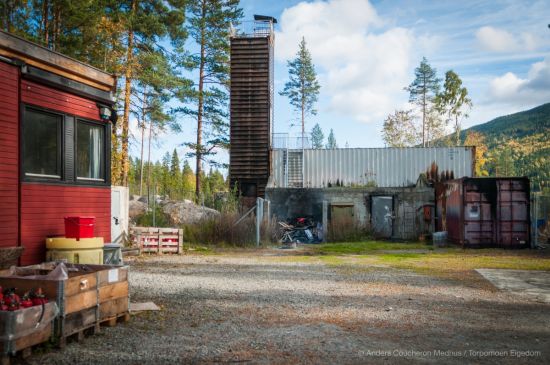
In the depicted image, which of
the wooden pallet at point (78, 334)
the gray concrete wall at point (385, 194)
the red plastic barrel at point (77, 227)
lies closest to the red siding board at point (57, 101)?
the red plastic barrel at point (77, 227)

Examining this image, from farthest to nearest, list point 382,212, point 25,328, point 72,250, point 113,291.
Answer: point 382,212 → point 72,250 → point 113,291 → point 25,328

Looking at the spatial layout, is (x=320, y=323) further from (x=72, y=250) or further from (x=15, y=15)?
(x=15, y=15)

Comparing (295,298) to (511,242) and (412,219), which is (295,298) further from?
(412,219)

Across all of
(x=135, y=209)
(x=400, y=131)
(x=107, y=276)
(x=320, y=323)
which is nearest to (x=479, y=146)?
(x=400, y=131)

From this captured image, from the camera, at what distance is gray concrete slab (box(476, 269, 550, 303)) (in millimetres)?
9550

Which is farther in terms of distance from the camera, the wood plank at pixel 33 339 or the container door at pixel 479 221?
the container door at pixel 479 221

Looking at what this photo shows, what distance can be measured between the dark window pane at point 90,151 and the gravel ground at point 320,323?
233cm

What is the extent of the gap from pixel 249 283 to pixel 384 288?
9.06ft

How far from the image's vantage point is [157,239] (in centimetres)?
1717

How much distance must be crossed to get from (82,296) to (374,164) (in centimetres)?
2315

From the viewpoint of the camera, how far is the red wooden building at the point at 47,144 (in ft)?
25.3

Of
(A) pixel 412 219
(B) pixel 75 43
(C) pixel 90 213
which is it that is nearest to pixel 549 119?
(A) pixel 412 219

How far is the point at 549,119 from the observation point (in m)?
128

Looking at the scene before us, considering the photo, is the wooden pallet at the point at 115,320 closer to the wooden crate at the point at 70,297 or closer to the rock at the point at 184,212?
the wooden crate at the point at 70,297
